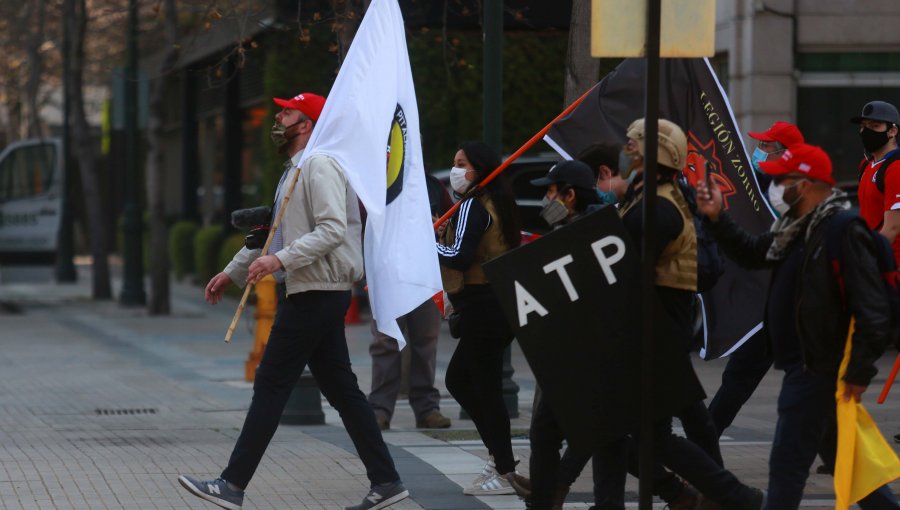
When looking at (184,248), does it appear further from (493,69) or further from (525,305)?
(525,305)

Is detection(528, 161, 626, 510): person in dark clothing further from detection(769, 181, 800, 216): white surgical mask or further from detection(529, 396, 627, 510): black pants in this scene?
detection(769, 181, 800, 216): white surgical mask

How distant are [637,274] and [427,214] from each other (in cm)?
193

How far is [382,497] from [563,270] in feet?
5.43

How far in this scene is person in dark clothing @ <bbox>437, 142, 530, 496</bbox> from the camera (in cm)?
765

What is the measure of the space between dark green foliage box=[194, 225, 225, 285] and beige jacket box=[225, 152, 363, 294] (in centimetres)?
1983

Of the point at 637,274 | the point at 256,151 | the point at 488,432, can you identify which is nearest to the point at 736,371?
the point at 488,432

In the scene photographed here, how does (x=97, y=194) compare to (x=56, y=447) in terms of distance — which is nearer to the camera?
(x=56, y=447)

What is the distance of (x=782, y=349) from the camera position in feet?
19.7

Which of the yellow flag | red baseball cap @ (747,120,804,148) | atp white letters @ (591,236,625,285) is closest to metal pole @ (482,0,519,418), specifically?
red baseball cap @ (747,120,804,148)

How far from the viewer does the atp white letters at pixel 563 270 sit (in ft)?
19.4

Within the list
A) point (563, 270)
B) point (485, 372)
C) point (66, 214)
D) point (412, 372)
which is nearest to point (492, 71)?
point (412, 372)

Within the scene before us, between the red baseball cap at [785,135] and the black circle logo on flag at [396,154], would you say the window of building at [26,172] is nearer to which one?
the black circle logo on flag at [396,154]

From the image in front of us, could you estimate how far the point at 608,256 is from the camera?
590 centimetres

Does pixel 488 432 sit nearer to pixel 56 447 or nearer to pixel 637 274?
pixel 637 274
